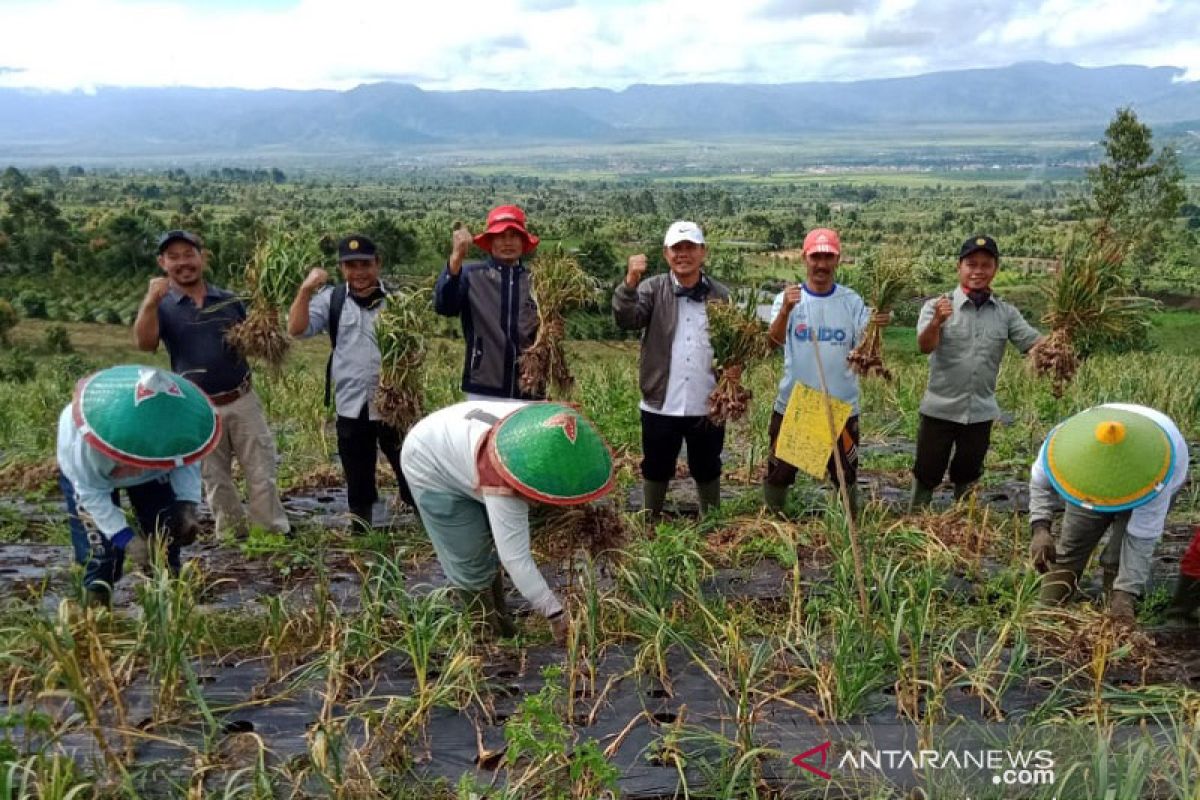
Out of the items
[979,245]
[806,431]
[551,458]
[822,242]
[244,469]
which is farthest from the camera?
[244,469]

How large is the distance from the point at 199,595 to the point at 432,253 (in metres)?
27.9

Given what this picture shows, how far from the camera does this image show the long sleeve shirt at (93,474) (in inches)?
131

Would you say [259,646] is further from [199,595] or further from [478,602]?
[478,602]

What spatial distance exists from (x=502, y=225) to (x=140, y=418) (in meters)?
1.82

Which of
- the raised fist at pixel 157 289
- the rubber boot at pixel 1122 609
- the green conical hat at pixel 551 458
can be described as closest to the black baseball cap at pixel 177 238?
the raised fist at pixel 157 289

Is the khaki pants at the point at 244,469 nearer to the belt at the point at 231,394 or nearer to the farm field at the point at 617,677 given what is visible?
the belt at the point at 231,394

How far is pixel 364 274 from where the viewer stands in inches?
177

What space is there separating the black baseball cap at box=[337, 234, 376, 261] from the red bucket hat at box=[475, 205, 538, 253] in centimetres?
56

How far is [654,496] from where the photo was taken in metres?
4.86

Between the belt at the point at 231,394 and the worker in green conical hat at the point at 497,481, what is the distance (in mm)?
1613

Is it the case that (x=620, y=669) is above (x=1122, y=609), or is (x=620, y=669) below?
below

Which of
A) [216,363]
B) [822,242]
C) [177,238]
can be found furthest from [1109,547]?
[177,238]

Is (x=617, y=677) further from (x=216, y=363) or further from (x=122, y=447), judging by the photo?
(x=216, y=363)

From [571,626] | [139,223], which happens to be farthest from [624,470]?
[139,223]
